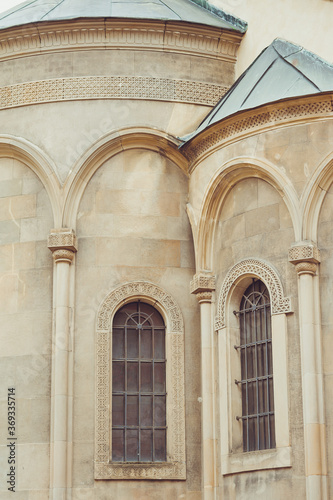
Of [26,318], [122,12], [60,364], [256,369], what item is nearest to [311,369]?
[256,369]

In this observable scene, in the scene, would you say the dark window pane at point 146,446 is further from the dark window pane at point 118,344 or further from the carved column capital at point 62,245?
the carved column capital at point 62,245

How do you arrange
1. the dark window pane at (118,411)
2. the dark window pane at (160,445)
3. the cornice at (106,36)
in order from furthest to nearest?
the cornice at (106,36) → the dark window pane at (118,411) → the dark window pane at (160,445)

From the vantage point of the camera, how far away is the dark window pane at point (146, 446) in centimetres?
2205

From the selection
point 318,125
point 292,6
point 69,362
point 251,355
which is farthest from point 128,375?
point 292,6

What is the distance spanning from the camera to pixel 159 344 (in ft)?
74.7

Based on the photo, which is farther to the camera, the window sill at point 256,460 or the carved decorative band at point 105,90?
the carved decorative band at point 105,90

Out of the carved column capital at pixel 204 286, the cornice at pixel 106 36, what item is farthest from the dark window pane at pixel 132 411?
the cornice at pixel 106 36

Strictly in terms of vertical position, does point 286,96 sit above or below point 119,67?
below

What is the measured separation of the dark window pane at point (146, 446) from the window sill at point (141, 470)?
0.84 feet

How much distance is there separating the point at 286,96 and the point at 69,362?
638 cm

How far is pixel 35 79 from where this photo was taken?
24031 mm

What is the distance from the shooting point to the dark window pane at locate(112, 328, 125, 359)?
2261 cm

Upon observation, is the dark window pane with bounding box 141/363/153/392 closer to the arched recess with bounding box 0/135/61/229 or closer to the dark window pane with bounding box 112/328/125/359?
the dark window pane with bounding box 112/328/125/359

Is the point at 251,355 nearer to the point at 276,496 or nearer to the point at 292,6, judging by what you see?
the point at 276,496
